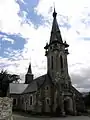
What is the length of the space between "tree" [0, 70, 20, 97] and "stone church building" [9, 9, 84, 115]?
13.2 meters

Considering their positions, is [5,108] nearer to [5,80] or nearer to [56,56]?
[56,56]

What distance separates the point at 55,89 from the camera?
35281 millimetres

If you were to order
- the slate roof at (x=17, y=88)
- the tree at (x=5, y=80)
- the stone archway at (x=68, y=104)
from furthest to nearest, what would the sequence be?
the tree at (x=5, y=80), the slate roof at (x=17, y=88), the stone archway at (x=68, y=104)

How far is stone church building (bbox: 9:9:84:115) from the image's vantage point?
34000 mm

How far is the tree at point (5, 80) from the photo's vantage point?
53709 millimetres

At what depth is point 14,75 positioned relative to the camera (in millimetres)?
63719

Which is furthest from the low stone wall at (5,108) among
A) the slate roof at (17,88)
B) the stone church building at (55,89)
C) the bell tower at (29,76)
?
the bell tower at (29,76)

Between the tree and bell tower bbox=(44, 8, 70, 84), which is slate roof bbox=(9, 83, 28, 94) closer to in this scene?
the tree

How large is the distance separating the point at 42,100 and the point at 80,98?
11.1 metres

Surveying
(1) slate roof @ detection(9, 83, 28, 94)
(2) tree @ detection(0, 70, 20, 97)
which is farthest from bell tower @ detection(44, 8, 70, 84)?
(2) tree @ detection(0, 70, 20, 97)

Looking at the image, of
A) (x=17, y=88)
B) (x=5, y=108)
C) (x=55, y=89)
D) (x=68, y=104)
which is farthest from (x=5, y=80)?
(x=5, y=108)

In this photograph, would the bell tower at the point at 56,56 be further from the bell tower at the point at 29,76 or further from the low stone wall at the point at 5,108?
the low stone wall at the point at 5,108

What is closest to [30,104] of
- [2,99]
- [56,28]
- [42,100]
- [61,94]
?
[42,100]

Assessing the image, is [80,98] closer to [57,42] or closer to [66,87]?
[66,87]
